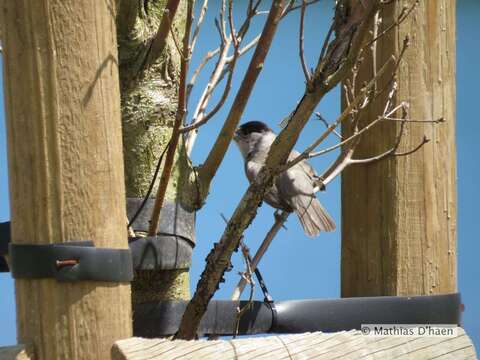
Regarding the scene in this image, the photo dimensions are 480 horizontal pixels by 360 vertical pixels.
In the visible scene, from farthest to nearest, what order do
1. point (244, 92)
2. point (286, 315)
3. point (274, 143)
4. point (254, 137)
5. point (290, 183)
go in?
point (254, 137) → point (290, 183) → point (286, 315) → point (244, 92) → point (274, 143)

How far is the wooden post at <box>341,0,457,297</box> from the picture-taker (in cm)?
264

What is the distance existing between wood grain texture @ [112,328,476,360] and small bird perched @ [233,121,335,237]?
150cm

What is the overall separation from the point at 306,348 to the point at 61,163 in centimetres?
65

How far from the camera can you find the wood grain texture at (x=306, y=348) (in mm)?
1775

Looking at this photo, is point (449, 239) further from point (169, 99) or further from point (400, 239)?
point (169, 99)

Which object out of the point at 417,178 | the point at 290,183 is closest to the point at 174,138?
the point at 417,178

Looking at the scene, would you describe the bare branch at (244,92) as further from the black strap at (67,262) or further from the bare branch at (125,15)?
the black strap at (67,262)

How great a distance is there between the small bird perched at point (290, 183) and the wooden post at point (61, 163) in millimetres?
1733

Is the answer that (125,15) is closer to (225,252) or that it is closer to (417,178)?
(225,252)

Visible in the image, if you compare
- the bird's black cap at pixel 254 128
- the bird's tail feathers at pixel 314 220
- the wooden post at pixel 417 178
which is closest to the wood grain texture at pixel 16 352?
the wooden post at pixel 417 178

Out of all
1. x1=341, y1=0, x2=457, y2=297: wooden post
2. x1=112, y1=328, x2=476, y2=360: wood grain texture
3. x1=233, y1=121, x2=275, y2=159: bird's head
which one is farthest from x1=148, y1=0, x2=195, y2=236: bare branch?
x1=233, y1=121, x2=275, y2=159: bird's head

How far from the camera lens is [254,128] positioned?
17.8 feet

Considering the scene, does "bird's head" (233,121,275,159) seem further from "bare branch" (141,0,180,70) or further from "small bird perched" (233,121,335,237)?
"bare branch" (141,0,180,70)

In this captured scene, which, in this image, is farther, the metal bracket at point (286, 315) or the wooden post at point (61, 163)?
the metal bracket at point (286, 315)
